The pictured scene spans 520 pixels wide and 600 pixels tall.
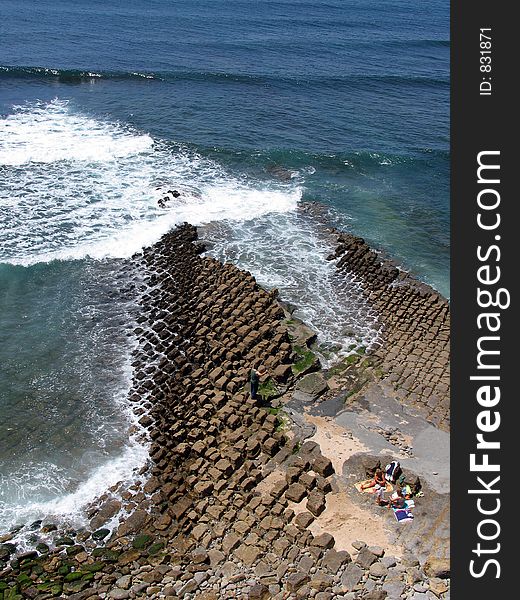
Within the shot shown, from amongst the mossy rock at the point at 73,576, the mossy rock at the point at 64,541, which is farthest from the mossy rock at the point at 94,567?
the mossy rock at the point at 64,541

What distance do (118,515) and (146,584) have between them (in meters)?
3.37

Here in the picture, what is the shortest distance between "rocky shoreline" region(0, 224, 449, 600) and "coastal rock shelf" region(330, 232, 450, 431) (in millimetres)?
93

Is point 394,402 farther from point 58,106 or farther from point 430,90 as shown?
point 430,90

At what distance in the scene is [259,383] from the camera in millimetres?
26391

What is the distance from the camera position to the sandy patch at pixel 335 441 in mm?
22516

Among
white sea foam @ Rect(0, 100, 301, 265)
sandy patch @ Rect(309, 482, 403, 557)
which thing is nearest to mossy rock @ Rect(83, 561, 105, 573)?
sandy patch @ Rect(309, 482, 403, 557)

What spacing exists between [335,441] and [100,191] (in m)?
27.4

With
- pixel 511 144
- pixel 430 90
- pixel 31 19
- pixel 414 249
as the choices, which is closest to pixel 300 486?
pixel 511 144

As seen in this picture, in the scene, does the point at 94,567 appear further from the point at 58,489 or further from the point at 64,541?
the point at 58,489

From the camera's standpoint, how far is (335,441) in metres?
23.4

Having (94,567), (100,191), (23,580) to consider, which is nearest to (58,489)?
(23,580)

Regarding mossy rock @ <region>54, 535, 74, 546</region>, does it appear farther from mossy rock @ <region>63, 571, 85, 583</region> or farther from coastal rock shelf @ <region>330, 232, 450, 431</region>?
coastal rock shelf @ <region>330, 232, 450, 431</region>

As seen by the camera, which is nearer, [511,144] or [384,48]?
[511,144]

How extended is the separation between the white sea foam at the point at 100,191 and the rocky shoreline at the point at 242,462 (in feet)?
21.0
